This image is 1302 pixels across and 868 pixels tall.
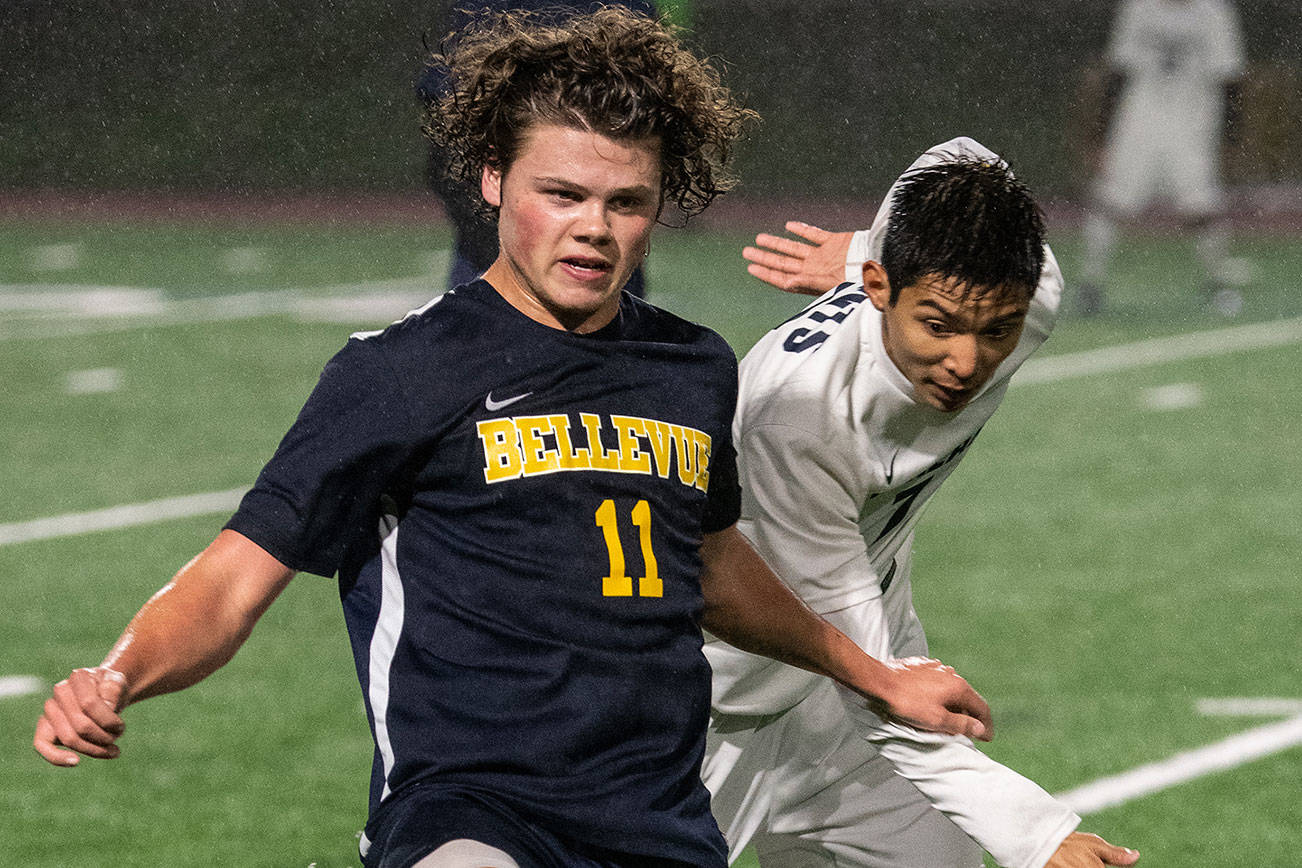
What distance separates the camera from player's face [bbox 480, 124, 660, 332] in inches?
121

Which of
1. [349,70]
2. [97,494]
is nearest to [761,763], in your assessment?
[97,494]

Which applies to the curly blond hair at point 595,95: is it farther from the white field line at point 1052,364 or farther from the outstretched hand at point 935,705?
the white field line at point 1052,364

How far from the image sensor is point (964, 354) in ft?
11.4

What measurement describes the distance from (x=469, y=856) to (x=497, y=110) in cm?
112

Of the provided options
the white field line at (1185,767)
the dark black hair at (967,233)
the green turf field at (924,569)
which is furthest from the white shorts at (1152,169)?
the dark black hair at (967,233)

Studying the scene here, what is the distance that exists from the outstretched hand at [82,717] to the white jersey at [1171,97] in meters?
13.5

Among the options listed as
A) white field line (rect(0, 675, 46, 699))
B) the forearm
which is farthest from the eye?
white field line (rect(0, 675, 46, 699))

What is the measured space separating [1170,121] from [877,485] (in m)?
12.7

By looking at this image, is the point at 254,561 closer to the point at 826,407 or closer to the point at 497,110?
the point at 497,110

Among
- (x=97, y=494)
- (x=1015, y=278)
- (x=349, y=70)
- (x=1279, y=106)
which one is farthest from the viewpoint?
(x=349, y=70)

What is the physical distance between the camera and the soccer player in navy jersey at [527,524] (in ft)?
9.55

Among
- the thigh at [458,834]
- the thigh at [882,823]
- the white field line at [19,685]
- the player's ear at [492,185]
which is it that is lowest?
the white field line at [19,685]

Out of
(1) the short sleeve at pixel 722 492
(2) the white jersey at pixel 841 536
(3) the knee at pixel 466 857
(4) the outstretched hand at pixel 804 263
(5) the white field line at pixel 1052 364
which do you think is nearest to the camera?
(3) the knee at pixel 466 857

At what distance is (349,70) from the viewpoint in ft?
97.4
